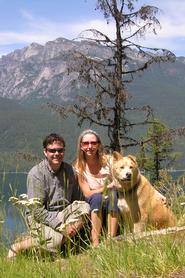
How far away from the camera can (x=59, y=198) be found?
5.39 meters

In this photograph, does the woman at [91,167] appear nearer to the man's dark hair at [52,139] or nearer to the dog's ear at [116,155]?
the dog's ear at [116,155]

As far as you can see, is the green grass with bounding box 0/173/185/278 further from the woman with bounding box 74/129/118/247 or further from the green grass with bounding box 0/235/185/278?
the woman with bounding box 74/129/118/247

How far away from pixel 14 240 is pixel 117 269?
2.70ft

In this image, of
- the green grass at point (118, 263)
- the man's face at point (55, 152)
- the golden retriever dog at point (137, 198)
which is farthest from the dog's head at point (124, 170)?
the green grass at point (118, 263)

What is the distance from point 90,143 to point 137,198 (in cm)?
85

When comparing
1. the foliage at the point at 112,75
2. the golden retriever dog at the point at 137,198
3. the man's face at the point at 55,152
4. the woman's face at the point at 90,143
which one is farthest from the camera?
the foliage at the point at 112,75

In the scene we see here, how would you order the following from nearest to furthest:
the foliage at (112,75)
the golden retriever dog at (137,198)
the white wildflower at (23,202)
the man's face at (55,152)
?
the white wildflower at (23,202) < the man's face at (55,152) < the golden retriever dog at (137,198) < the foliage at (112,75)

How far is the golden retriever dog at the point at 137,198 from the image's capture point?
555 centimetres

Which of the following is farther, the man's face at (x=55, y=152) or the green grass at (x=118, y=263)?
the man's face at (x=55, y=152)

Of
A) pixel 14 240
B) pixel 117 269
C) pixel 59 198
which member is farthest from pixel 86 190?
pixel 117 269

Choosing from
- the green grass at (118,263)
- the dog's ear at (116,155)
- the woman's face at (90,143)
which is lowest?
the green grass at (118,263)

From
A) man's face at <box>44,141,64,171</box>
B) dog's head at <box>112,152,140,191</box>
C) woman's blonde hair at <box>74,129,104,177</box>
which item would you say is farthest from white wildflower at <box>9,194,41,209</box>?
woman's blonde hair at <box>74,129,104,177</box>

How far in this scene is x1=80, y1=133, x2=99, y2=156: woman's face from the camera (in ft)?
18.7

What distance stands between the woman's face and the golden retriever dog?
27 centimetres
